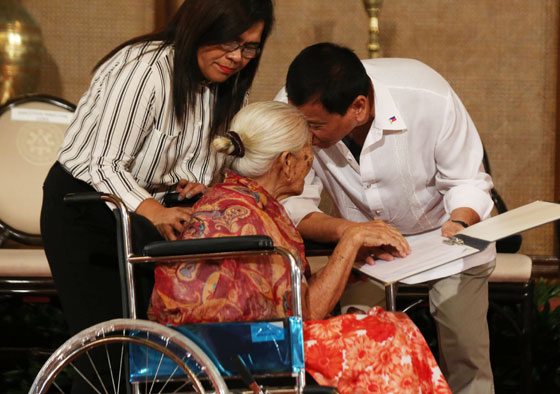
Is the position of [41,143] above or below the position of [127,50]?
below

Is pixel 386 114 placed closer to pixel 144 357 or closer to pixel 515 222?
pixel 515 222

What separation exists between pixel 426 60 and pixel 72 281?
2934mm

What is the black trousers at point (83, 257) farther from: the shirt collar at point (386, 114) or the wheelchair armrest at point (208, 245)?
the shirt collar at point (386, 114)

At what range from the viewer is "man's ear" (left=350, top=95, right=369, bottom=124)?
2.79 meters

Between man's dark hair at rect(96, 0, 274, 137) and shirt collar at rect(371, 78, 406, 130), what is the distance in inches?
14.7

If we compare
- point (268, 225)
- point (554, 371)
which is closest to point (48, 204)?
point (268, 225)

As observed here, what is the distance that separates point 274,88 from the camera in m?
5.09

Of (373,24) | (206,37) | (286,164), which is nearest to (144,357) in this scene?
(286,164)

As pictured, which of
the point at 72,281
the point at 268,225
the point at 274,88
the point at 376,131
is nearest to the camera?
the point at 268,225

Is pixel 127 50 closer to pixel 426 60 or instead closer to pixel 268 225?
pixel 268 225

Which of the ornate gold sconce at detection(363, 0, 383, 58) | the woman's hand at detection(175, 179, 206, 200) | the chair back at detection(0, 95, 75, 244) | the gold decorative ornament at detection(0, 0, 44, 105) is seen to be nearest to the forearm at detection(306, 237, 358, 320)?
the woman's hand at detection(175, 179, 206, 200)

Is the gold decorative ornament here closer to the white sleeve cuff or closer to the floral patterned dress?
the white sleeve cuff

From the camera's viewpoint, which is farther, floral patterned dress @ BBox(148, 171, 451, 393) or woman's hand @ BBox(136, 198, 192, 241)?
woman's hand @ BBox(136, 198, 192, 241)

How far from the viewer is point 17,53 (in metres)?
4.96
